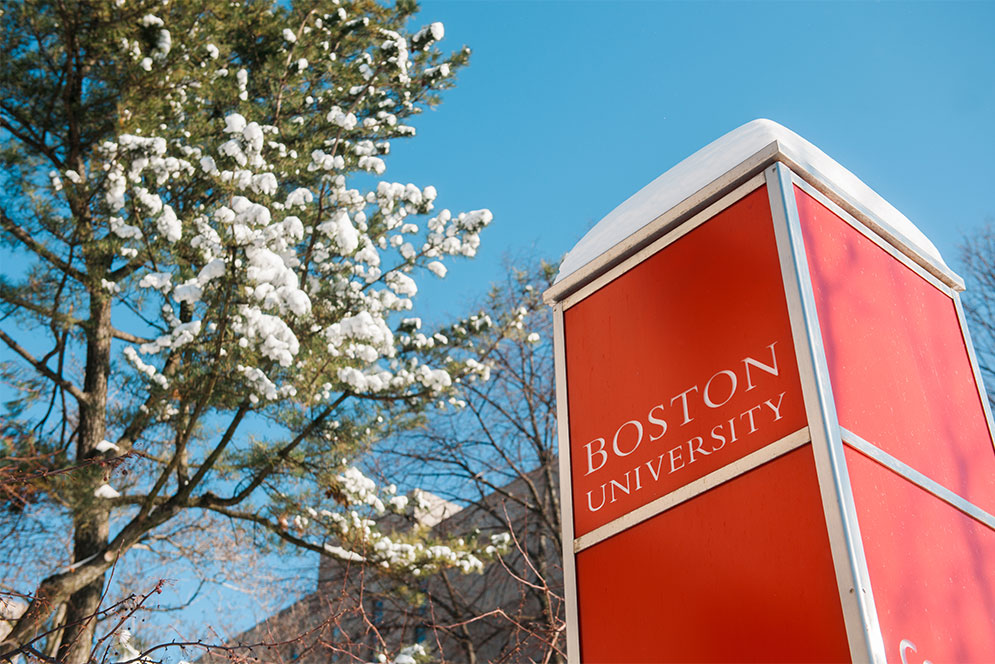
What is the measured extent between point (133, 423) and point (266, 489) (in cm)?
140

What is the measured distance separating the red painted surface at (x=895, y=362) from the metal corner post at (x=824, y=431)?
6 cm

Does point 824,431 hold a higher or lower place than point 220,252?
lower

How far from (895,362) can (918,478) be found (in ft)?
1.25

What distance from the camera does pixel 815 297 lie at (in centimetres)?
251

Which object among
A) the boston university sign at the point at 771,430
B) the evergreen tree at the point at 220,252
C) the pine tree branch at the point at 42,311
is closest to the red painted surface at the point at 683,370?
the boston university sign at the point at 771,430

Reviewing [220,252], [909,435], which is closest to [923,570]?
[909,435]

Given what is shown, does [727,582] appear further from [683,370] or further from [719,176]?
[719,176]

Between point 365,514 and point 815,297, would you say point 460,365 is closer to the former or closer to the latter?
point 365,514

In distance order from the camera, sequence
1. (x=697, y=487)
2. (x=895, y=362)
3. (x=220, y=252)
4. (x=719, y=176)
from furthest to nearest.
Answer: (x=220, y=252) → (x=719, y=176) → (x=895, y=362) → (x=697, y=487)

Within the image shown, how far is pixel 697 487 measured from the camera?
2480mm

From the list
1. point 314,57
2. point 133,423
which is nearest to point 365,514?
point 133,423

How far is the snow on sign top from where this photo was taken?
285 cm

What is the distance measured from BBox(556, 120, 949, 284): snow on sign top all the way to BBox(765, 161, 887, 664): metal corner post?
16 centimetres

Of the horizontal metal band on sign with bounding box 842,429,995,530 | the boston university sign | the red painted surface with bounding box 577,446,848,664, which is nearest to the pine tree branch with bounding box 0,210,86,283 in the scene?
the boston university sign
